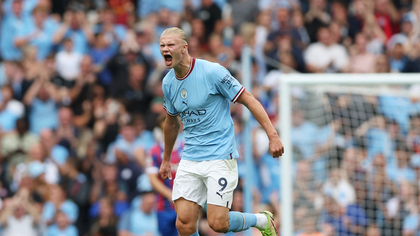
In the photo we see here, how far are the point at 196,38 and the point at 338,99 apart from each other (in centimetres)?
402

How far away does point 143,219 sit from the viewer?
12.1 m

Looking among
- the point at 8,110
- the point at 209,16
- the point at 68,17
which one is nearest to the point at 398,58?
the point at 209,16

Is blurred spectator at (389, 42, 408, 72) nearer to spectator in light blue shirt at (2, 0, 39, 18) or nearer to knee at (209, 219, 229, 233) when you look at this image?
spectator in light blue shirt at (2, 0, 39, 18)

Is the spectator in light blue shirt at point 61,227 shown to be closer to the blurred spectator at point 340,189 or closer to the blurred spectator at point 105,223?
the blurred spectator at point 105,223

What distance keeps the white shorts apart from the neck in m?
0.97

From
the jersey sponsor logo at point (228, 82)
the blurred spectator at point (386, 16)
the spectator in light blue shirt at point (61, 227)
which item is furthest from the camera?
the blurred spectator at point (386, 16)

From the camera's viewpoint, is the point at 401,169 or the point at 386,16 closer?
the point at 401,169

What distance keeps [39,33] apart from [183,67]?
9149mm

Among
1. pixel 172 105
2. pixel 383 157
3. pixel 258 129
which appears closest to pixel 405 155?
pixel 383 157

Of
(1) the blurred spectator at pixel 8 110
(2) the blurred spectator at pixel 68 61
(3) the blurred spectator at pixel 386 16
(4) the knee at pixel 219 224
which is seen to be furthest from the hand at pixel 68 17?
(4) the knee at pixel 219 224

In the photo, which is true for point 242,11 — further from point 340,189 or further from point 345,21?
point 340,189

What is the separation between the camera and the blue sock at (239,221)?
6797 millimetres

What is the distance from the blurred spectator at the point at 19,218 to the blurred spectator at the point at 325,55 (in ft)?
22.6

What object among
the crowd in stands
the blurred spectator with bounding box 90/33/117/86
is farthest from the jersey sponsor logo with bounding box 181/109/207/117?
the blurred spectator with bounding box 90/33/117/86
